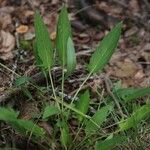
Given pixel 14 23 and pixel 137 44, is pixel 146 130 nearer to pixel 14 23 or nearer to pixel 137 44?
pixel 137 44

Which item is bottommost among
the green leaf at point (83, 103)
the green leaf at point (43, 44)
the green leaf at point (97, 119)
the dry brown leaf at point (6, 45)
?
the green leaf at point (97, 119)

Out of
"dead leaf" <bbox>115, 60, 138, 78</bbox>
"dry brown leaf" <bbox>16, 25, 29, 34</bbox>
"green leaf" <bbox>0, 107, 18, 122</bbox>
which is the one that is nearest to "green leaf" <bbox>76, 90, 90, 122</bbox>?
"green leaf" <bbox>0, 107, 18, 122</bbox>

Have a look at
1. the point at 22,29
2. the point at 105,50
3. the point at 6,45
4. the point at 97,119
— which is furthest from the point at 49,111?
the point at 22,29

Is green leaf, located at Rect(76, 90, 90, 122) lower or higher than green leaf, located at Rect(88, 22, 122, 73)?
lower

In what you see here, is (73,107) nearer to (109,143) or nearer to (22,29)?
(109,143)

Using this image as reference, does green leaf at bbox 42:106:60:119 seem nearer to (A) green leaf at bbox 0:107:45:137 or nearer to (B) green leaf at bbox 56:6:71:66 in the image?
(A) green leaf at bbox 0:107:45:137

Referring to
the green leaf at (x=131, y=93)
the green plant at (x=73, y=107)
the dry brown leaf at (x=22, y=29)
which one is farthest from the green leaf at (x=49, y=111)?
the dry brown leaf at (x=22, y=29)

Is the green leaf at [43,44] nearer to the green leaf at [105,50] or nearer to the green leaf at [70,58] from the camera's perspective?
the green leaf at [70,58]
